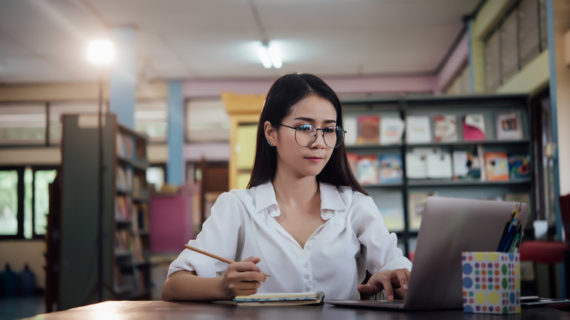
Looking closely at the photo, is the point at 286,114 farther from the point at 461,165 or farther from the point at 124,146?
the point at 124,146

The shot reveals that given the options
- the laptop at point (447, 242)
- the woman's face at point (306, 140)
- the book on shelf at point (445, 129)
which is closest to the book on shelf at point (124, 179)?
the book on shelf at point (445, 129)

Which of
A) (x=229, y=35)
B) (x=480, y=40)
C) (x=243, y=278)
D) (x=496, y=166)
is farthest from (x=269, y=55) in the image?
(x=243, y=278)

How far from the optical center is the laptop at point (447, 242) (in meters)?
1.08

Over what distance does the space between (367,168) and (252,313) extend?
4772mm

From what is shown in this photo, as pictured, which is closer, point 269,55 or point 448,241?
point 448,241

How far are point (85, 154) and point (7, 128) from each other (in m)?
5.57

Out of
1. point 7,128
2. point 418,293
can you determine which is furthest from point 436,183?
point 7,128

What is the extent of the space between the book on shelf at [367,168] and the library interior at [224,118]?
14mm

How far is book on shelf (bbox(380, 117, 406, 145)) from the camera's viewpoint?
5754 mm

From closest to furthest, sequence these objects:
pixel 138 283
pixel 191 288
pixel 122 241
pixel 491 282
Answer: pixel 491 282, pixel 191 288, pixel 122 241, pixel 138 283

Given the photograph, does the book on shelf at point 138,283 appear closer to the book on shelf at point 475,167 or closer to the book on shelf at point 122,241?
the book on shelf at point 122,241

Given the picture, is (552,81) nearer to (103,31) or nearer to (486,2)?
(486,2)

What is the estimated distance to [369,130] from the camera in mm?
5797

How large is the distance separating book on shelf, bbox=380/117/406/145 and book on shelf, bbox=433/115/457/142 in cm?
33
